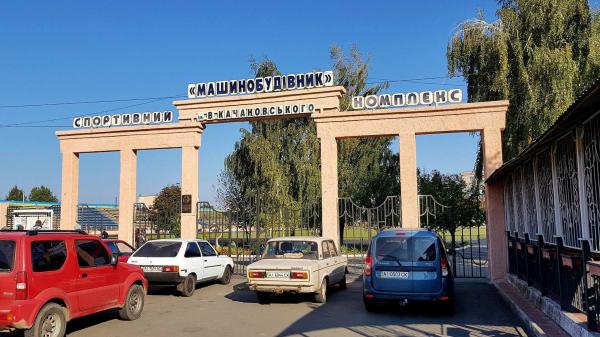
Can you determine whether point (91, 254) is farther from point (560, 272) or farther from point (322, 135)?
point (322, 135)

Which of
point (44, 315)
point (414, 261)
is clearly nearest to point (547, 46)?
point (414, 261)

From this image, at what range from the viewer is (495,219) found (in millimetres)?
15578

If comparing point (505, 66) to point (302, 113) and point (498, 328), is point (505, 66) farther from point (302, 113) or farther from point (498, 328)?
point (498, 328)

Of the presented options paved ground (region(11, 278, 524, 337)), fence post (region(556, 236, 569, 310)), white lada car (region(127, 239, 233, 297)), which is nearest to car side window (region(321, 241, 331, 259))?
paved ground (region(11, 278, 524, 337))

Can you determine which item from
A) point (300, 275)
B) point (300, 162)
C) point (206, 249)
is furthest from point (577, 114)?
point (300, 162)

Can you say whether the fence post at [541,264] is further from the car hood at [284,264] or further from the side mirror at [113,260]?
the side mirror at [113,260]

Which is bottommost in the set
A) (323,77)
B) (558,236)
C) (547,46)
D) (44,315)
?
(44,315)

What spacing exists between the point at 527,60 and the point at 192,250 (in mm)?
14880

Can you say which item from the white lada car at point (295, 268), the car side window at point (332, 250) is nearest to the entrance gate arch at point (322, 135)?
the car side window at point (332, 250)

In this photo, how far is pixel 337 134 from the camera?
1762 cm

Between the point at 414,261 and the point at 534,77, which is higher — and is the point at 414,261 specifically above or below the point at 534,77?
below

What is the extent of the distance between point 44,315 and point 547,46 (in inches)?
757

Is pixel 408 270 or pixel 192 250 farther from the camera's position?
pixel 192 250

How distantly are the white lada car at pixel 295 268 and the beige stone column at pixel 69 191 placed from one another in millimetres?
11463
